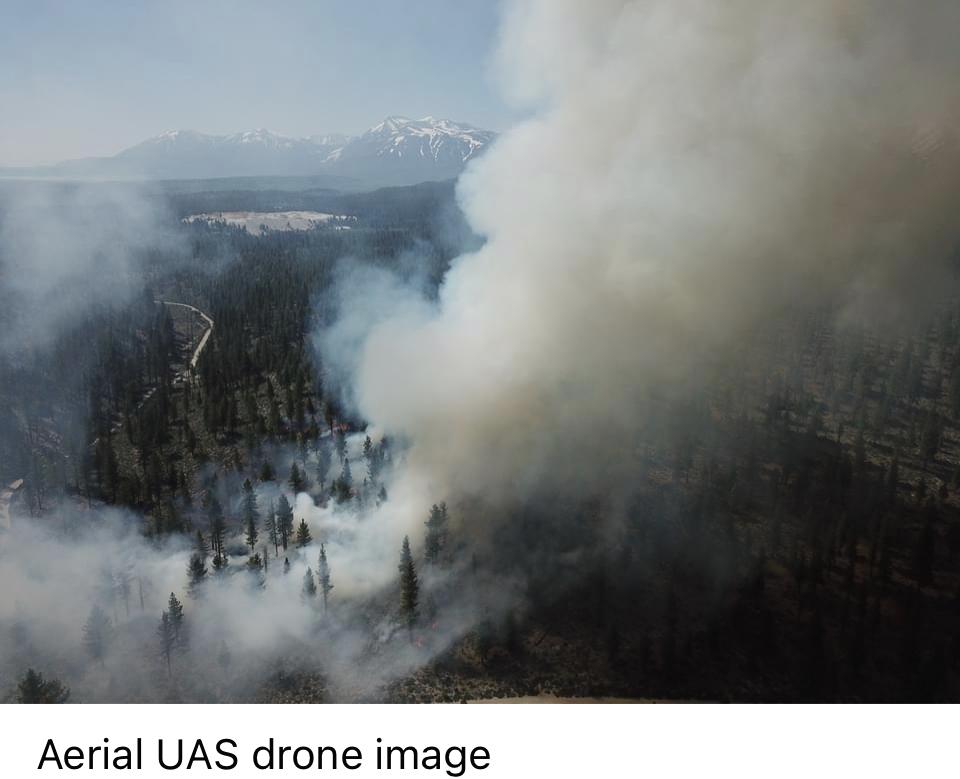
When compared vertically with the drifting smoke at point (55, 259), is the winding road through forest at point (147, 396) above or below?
below

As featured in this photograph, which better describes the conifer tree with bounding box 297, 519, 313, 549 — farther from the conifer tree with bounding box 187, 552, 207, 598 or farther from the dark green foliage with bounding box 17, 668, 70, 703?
the dark green foliage with bounding box 17, 668, 70, 703

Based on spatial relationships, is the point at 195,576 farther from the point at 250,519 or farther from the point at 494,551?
the point at 494,551

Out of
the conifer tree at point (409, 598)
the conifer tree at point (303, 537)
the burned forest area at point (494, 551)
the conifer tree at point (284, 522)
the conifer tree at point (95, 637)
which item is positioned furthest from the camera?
the conifer tree at point (284, 522)

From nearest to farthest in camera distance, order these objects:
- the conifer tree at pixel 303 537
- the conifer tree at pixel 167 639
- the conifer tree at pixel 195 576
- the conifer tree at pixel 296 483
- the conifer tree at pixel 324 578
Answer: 1. the conifer tree at pixel 167 639
2. the conifer tree at pixel 324 578
3. the conifer tree at pixel 195 576
4. the conifer tree at pixel 303 537
5. the conifer tree at pixel 296 483

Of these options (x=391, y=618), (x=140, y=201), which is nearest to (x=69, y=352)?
(x=391, y=618)

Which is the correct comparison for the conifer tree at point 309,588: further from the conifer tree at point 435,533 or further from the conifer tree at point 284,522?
the conifer tree at point 435,533

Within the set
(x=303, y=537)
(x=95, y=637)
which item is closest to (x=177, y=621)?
(x=95, y=637)

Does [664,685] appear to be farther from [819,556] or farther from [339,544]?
[339,544]

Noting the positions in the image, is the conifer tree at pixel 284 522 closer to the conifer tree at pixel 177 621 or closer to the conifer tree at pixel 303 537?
the conifer tree at pixel 303 537

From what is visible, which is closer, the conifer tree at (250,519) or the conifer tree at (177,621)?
the conifer tree at (177,621)

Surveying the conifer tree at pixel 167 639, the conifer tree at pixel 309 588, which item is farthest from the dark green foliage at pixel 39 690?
the conifer tree at pixel 309 588
